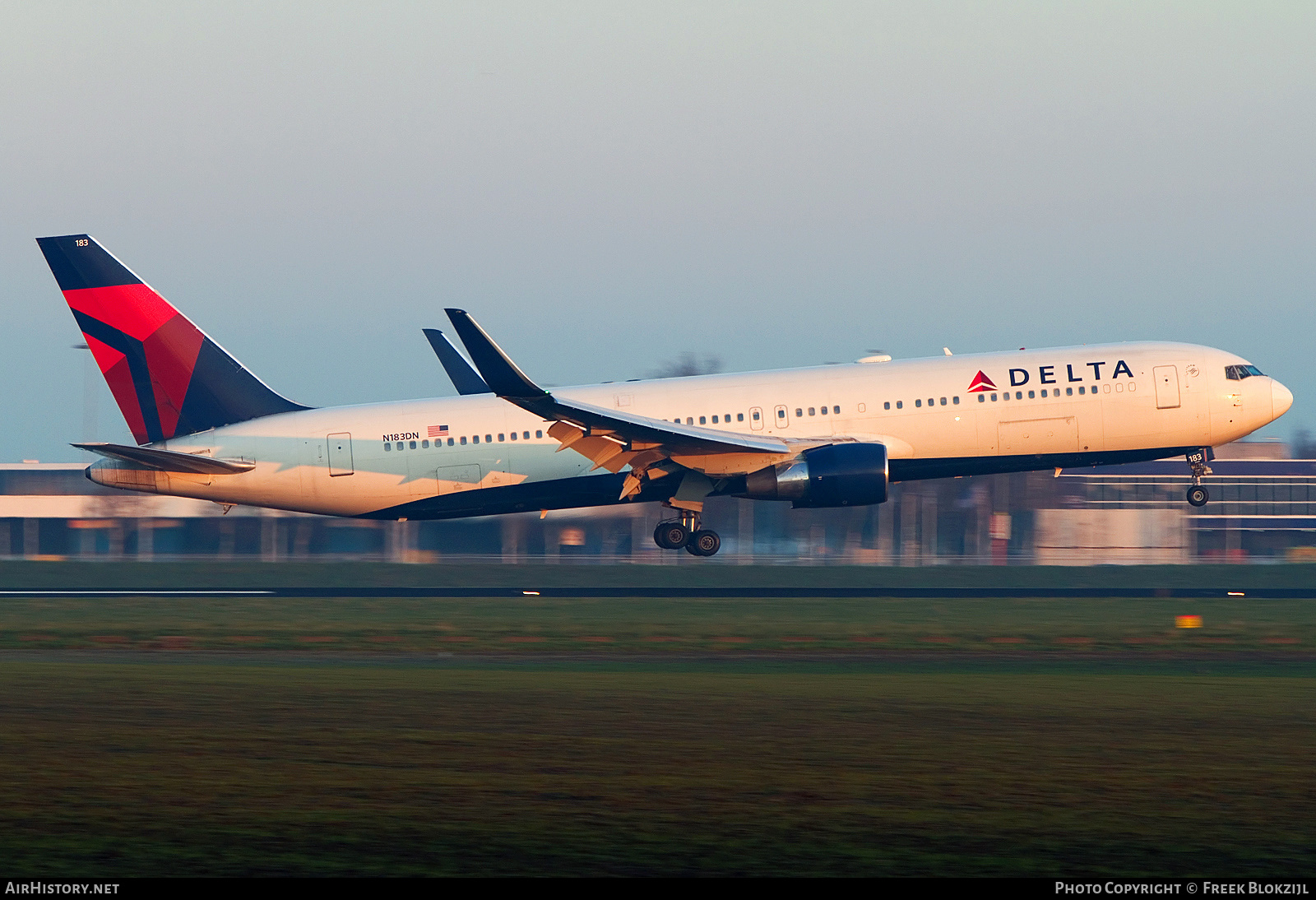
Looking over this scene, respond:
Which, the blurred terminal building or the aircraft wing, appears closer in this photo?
the aircraft wing

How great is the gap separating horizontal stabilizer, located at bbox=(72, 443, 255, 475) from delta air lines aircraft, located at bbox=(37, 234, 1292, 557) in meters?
0.05

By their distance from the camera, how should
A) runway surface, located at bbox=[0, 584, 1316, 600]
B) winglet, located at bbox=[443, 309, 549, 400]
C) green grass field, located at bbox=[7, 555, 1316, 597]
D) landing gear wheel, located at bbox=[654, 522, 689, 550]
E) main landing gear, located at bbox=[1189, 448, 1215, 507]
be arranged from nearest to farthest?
winglet, located at bbox=[443, 309, 549, 400] < runway surface, located at bbox=[0, 584, 1316, 600] < main landing gear, located at bbox=[1189, 448, 1215, 507] < landing gear wheel, located at bbox=[654, 522, 689, 550] < green grass field, located at bbox=[7, 555, 1316, 597]

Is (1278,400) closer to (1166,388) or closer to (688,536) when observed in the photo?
(1166,388)

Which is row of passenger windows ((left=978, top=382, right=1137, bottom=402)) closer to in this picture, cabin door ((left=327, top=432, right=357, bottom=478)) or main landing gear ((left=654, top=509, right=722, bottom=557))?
main landing gear ((left=654, top=509, right=722, bottom=557))

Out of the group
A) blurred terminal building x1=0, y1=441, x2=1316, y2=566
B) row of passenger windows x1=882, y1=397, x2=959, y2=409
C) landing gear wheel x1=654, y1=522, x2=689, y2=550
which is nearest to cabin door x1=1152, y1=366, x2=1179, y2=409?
row of passenger windows x1=882, y1=397, x2=959, y2=409

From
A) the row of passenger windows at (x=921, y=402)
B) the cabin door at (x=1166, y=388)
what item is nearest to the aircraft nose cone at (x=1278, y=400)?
the cabin door at (x=1166, y=388)

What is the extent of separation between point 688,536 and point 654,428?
15.5 ft

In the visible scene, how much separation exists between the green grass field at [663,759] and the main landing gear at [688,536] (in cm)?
1264

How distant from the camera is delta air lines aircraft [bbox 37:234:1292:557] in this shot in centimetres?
3675

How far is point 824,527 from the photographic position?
93.7m

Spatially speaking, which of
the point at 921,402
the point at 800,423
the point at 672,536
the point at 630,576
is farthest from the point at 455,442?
the point at 921,402

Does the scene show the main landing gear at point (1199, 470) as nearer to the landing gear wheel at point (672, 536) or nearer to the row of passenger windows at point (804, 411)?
the row of passenger windows at point (804, 411)

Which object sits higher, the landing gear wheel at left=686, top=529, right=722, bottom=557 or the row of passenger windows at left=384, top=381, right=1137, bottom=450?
the row of passenger windows at left=384, top=381, right=1137, bottom=450

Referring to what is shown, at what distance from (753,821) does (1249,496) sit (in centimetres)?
11985
